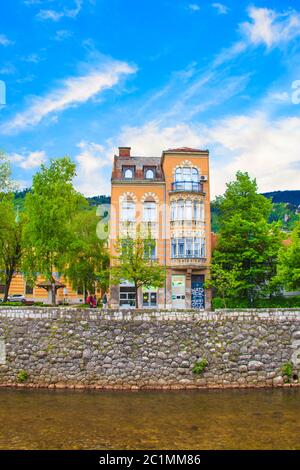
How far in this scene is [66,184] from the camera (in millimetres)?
38594

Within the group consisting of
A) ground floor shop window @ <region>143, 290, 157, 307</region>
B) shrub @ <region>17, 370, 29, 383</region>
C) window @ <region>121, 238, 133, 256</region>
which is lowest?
shrub @ <region>17, 370, 29, 383</region>

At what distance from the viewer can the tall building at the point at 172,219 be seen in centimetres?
4722

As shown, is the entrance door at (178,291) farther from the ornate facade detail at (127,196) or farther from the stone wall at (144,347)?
the stone wall at (144,347)

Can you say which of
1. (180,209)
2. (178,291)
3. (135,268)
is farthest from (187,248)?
(135,268)

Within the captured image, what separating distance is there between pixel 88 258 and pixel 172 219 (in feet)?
32.1

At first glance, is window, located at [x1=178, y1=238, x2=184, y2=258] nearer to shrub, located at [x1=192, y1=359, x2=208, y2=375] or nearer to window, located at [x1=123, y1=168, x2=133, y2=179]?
window, located at [x1=123, y1=168, x2=133, y2=179]

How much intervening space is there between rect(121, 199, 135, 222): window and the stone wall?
77.5 feet

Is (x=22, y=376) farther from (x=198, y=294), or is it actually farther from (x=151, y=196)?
(x=151, y=196)

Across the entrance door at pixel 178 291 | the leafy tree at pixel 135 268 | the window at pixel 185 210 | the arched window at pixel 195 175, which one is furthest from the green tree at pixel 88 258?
the arched window at pixel 195 175

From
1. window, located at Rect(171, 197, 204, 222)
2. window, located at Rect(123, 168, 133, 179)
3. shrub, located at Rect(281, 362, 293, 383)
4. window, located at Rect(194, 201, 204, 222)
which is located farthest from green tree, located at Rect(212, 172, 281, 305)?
shrub, located at Rect(281, 362, 293, 383)

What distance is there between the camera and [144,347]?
24656 millimetres

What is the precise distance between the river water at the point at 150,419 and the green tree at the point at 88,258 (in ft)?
70.4

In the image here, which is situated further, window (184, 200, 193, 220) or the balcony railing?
the balcony railing

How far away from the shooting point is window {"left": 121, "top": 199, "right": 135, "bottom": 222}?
4831 centimetres
